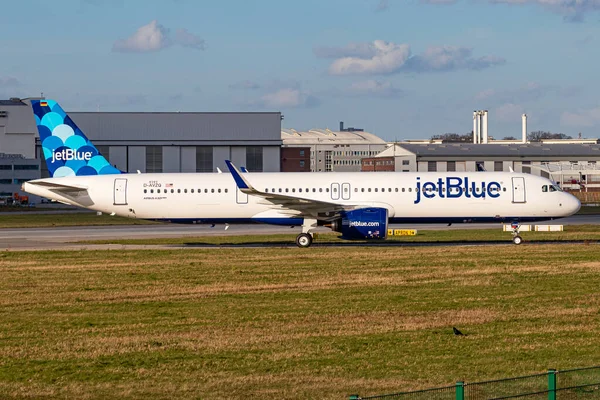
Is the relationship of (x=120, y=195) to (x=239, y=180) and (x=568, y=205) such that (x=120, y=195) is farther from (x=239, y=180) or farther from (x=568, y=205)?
(x=568, y=205)

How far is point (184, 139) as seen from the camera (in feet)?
376

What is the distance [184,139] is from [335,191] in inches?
2780

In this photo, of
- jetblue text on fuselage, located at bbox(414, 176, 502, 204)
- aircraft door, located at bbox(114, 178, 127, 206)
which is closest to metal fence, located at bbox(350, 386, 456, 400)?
jetblue text on fuselage, located at bbox(414, 176, 502, 204)

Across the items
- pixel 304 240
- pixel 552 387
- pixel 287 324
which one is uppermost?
pixel 304 240

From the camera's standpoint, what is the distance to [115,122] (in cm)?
11456

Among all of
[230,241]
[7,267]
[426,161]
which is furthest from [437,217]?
[426,161]

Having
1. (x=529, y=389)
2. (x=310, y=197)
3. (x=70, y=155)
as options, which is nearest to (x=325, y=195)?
(x=310, y=197)

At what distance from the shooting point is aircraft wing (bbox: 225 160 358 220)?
4369 cm

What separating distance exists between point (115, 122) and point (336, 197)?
73.6 metres

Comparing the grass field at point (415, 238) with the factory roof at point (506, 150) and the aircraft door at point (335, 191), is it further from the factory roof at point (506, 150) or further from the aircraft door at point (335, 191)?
the factory roof at point (506, 150)

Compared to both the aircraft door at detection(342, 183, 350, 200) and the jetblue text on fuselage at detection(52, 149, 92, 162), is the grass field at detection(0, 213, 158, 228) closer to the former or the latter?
the jetblue text on fuselage at detection(52, 149, 92, 162)

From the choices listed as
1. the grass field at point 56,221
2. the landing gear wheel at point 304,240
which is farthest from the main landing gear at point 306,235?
the grass field at point 56,221

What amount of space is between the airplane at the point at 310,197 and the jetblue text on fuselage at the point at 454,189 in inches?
2.0

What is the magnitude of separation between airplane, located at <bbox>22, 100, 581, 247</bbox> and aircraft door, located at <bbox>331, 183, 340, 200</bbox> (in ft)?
0.17
